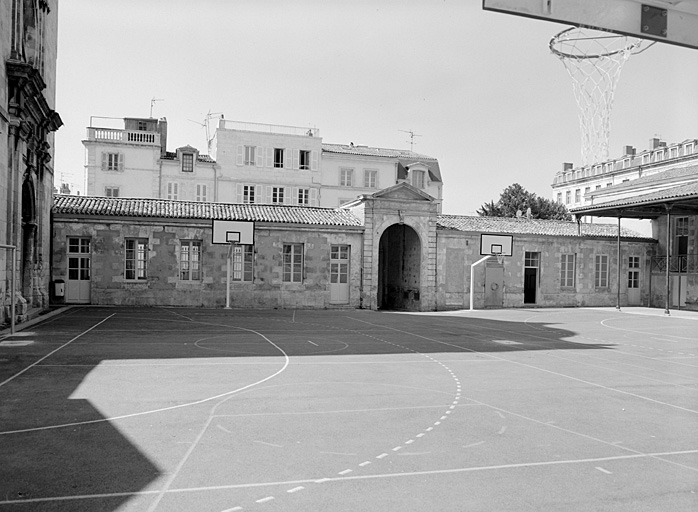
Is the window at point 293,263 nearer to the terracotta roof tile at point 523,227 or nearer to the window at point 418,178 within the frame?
the terracotta roof tile at point 523,227

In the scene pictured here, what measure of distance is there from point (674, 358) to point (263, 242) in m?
18.7

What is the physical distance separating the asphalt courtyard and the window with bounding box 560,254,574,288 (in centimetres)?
1955

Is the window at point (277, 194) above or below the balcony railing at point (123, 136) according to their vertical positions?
below

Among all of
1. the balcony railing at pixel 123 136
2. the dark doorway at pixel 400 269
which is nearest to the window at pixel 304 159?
the balcony railing at pixel 123 136

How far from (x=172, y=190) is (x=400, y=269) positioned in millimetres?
19662

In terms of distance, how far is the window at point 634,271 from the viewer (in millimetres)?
36406

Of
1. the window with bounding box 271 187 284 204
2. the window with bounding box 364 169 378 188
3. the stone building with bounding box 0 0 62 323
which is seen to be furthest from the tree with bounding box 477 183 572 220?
the stone building with bounding box 0 0 62 323

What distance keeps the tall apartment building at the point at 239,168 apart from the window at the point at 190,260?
17247 millimetres

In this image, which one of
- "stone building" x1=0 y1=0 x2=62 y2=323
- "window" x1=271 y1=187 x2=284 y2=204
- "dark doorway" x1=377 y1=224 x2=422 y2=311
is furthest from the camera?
"window" x1=271 y1=187 x2=284 y2=204

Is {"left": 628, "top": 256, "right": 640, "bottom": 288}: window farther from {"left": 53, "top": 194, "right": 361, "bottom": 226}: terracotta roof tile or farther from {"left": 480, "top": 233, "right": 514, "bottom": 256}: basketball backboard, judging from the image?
{"left": 53, "top": 194, "right": 361, "bottom": 226}: terracotta roof tile

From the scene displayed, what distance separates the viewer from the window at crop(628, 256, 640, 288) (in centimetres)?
3641

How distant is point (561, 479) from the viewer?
5809mm

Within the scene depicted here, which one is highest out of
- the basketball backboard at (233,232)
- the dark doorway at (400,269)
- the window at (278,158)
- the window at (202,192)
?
the window at (278,158)

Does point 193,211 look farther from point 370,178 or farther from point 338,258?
point 370,178
